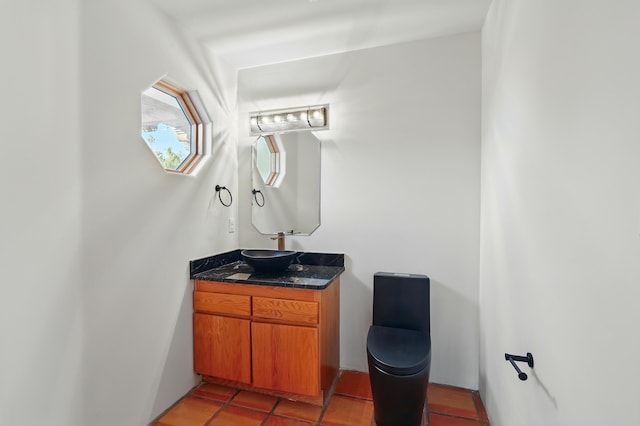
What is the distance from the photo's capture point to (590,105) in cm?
81

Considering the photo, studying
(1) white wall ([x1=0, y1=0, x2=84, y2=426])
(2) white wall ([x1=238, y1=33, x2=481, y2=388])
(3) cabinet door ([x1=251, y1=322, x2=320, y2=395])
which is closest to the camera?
(1) white wall ([x1=0, y1=0, x2=84, y2=426])

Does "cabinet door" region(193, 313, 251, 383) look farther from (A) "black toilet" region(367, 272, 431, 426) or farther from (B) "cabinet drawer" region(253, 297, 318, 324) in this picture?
(A) "black toilet" region(367, 272, 431, 426)

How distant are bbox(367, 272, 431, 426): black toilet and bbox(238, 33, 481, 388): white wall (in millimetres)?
214

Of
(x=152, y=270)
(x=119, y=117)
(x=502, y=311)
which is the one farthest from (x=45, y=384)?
(x=502, y=311)

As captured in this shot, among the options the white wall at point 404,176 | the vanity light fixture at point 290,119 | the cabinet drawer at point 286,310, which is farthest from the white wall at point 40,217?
the white wall at point 404,176

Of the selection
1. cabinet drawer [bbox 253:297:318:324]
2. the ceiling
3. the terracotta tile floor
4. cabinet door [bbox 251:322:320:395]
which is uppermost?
the ceiling

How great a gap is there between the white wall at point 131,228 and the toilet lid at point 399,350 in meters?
1.40

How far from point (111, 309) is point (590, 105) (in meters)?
2.23

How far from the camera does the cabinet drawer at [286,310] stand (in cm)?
204

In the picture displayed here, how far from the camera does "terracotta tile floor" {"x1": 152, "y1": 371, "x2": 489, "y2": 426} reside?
1954 millimetres

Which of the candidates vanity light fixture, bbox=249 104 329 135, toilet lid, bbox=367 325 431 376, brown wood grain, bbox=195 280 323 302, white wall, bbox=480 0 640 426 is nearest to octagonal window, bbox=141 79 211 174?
vanity light fixture, bbox=249 104 329 135

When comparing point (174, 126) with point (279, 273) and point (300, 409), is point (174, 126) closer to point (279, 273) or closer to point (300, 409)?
point (279, 273)

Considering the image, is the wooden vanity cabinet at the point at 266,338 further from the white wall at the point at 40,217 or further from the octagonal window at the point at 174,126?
the octagonal window at the point at 174,126

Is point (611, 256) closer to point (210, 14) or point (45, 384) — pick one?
point (45, 384)
